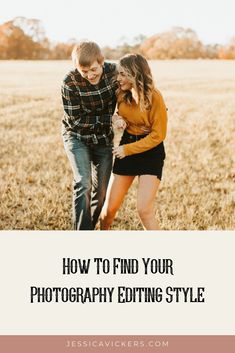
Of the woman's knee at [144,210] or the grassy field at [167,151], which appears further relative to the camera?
the grassy field at [167,151]

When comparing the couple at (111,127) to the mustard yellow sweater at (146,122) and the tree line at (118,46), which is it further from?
the tree line at (118,46)

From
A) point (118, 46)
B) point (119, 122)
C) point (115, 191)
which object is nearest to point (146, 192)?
point (115, 191)

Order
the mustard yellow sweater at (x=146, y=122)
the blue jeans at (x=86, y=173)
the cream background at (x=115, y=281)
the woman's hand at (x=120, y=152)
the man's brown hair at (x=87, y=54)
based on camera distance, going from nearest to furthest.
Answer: the man's brown hair at (x=87, y=54) < the mustard yellow sweater at (x=146, y=122) < the woman's hand at (x=120, y=152) < the blue jeans at (x=86, y=173) < the cream background at (x=115, y=281)

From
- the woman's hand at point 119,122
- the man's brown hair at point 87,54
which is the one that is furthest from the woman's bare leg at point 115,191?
the man's brown hair at point 87,54

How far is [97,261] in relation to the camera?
13.4 ft

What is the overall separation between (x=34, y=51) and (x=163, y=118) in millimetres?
2938

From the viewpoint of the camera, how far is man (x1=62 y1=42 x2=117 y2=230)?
140 inches

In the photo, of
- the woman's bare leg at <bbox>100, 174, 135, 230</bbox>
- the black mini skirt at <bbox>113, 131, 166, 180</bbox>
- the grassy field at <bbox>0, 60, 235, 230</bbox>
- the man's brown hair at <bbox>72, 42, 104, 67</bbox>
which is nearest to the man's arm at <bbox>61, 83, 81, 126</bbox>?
the man's brown hair at <bbox>72, 42, 104, 67</bbox>

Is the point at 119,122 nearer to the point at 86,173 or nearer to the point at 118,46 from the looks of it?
the point at 86,173

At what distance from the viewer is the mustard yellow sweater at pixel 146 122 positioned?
3553 mm

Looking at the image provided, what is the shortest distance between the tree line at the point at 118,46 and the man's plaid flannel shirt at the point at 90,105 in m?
1.59

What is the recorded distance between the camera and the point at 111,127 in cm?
387

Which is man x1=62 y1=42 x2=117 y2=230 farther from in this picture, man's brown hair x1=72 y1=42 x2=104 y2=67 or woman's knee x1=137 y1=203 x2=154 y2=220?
woman's knee x1=137 y1=203 x2=154 y2=220

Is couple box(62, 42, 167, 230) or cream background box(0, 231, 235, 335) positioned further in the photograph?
cream background box(0, 231, 235, 335)
